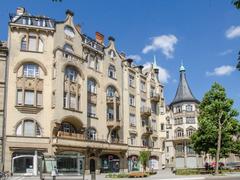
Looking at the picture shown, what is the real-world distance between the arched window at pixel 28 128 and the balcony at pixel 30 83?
13.0 ft

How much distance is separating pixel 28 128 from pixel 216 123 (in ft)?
77.5

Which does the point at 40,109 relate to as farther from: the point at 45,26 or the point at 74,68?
the point at 45,26

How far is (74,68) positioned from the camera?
47.8 metres

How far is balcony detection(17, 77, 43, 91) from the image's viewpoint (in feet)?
143

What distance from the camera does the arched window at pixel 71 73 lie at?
46.8m

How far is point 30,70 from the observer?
148 ft

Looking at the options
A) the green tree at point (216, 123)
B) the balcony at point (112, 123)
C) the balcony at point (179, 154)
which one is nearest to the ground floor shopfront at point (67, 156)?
the balcony at point (112, 123)

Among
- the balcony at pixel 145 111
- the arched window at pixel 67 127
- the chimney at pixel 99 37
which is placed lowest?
the arched window at pixel 67 127

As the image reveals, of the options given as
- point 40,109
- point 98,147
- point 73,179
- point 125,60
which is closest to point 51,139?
point 40,109

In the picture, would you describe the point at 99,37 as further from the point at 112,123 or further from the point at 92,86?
the point at 112,123

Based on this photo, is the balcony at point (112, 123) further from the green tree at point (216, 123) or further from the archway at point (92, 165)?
the green tree at point (216, 123)

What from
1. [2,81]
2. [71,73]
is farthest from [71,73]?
[2,81]

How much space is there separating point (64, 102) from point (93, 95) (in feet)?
24.2

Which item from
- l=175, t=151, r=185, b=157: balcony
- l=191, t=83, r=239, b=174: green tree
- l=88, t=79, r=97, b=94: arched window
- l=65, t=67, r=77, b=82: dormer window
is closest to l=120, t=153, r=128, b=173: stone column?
l=88, t=79, r=97, b=94: arched window
